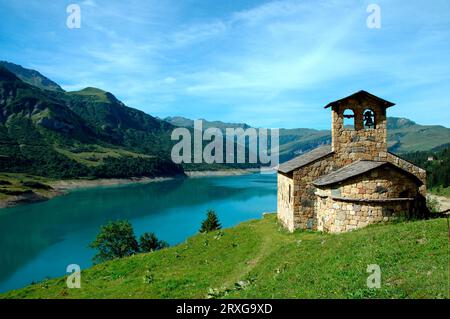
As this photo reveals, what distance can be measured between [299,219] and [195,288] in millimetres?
9791

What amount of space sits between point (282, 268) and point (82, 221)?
246 feet

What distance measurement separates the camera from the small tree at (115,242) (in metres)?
46.0

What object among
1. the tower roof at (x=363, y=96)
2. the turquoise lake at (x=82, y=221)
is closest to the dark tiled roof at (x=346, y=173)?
the tower roof at (x=363, y=96)

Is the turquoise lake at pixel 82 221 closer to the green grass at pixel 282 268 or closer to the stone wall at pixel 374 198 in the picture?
the green grass at pixel 282 268

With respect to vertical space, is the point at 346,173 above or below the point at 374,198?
above

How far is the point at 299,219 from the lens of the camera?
22.7 m

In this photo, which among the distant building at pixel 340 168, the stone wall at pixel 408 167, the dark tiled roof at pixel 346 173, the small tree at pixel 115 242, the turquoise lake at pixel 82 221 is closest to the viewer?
the dark tiled roof at pixel 346 173

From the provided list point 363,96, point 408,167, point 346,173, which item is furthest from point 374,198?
point 363,96

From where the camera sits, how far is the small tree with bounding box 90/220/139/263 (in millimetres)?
46000

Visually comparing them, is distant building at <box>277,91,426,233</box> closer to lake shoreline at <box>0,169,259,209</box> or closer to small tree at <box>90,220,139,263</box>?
small tree at <box>90,220,139,263</box>

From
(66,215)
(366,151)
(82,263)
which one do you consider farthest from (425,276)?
(66,215)

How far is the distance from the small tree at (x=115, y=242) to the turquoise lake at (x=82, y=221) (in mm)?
4166

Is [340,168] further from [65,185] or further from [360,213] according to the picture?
[65,185]

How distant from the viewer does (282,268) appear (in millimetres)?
15258
